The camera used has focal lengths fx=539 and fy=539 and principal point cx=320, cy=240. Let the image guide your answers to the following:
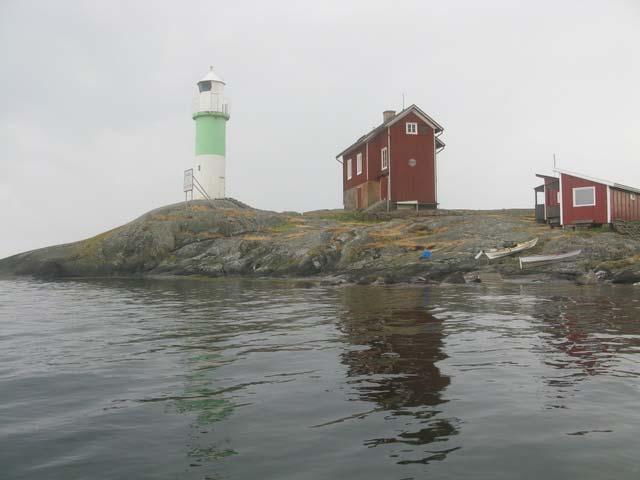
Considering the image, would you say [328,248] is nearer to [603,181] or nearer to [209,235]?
[209,235]

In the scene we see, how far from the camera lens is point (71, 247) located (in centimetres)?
4059

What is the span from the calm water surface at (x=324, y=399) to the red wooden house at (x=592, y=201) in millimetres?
21685

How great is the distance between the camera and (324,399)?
6.27 metres

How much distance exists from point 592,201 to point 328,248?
53.4 feet

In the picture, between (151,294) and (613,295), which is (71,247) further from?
(613,295)

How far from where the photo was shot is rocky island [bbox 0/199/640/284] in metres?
27.3

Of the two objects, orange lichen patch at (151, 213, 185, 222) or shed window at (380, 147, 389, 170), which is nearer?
orange lichen patch at (151, 213, 185, 222)

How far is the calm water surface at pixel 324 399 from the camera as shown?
14.6 feet

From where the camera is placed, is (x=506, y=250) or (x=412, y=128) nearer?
(x=506, y=250)

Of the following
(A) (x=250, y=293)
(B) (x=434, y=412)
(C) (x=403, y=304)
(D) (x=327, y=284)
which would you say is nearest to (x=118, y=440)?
(B) (x=434, y=412)

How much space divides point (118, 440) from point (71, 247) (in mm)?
39414

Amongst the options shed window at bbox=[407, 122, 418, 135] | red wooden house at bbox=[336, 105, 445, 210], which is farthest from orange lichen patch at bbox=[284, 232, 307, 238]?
shed window at bbox=[407, 122, 418, 135]

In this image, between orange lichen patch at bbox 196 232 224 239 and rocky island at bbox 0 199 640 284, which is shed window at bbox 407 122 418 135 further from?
orange lichen patch at bbox 196 232 224 239

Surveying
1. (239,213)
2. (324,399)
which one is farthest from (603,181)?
(324,399)
